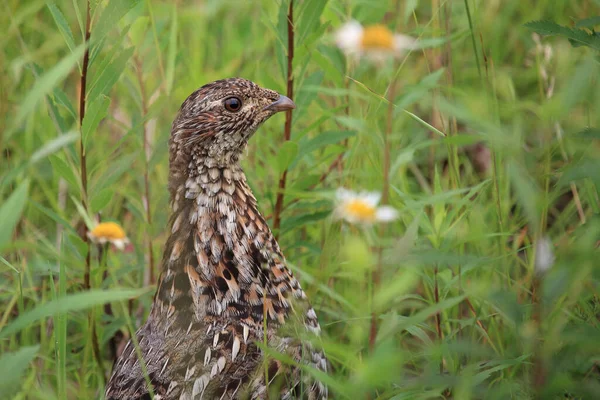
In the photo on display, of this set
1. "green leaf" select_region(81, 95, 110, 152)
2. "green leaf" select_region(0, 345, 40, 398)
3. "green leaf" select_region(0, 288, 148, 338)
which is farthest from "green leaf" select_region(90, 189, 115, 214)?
"green leaf" select_region(0, 345, 40, 398)

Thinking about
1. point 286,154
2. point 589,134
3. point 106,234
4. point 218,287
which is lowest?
point 218,287

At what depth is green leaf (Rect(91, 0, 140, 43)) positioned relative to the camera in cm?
303

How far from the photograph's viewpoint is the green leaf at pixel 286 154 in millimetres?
3540

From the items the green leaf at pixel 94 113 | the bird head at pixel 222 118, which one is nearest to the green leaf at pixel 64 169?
the green leaf at pixel 94 113

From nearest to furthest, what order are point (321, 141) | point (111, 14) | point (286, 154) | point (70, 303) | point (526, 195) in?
point (526, 195), point (70, 303), point (111, 14), point (286, 154), point (321, 141)

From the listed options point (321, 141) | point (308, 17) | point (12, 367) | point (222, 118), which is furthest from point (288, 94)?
point (12, 367)

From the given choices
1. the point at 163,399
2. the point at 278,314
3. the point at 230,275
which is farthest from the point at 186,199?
the point at 163,399

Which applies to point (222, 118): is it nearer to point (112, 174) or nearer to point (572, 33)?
point (112, 174)

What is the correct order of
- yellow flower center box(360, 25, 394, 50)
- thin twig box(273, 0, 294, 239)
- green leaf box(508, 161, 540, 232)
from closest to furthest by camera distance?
1. green leaf box(508, 161, 540, 232)
2. yellow flower center box(360, 25, 394, 50)
3. thin twig box(273, 0, 294, 239)

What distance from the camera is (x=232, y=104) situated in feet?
11.3

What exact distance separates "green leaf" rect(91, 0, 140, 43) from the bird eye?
0.58m

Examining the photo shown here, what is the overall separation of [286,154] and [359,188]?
702 millimetres

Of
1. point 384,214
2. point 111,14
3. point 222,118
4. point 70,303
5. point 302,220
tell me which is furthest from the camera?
point 302,220

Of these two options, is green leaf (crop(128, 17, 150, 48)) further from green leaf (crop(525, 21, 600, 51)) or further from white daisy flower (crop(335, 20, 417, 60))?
green leaf (crop(525, 21, 600, 51))
